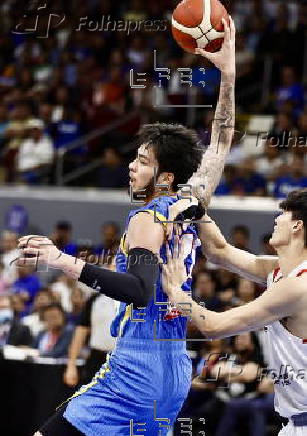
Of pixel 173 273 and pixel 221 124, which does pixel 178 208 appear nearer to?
pixel 173 273

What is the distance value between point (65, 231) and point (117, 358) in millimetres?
6231

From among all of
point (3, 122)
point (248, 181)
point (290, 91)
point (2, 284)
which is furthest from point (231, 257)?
point (3, 122)

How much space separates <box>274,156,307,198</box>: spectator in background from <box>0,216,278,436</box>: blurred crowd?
3.62ft

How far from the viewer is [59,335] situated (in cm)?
838

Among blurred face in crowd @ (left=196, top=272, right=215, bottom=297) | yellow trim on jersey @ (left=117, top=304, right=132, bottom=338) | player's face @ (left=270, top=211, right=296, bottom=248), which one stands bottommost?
blurred face in crowd @ (left=196, top=272, right=215, bottom=297)

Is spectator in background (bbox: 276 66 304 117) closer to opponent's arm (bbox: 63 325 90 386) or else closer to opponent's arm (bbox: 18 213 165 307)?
opponent's arm (bbox: 63 325 90 386)

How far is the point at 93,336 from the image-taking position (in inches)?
306

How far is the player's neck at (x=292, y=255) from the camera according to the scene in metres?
4.57

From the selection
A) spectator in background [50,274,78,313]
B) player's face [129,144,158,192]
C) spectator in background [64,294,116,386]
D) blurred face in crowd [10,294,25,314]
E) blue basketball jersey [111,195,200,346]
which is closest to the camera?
blue basketball jersey [111,195,200,346]

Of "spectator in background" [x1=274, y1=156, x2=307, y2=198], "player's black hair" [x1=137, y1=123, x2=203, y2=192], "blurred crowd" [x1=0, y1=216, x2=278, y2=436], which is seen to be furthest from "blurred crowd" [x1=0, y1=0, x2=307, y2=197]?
"player's black hair" [x1=137, y1=123, x2=203, y2=192]

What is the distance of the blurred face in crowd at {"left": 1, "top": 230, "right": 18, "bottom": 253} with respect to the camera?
1046 centimetres

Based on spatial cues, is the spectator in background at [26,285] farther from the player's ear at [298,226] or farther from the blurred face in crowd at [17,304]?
the player's ear at [298,226]

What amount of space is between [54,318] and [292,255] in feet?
13.3

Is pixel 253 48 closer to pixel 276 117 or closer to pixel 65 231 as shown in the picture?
pixel 276 117
